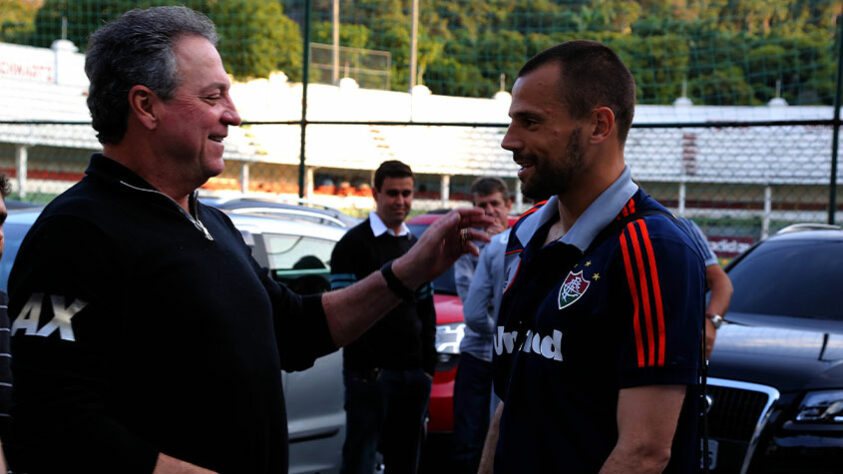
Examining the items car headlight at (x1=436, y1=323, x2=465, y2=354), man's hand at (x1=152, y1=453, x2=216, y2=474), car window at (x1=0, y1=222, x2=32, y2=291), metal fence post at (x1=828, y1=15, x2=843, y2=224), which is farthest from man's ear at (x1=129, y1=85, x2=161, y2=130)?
metal fence post at (x1=828, y1=15, x2=843, y2=224)

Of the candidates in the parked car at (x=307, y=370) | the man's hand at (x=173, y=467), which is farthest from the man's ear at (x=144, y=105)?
the parked car at (x=307, y=370)

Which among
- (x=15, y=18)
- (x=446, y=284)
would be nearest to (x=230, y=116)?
(x=446, y=284)

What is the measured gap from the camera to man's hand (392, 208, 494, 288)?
9.68ft

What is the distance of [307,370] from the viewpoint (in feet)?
18.4

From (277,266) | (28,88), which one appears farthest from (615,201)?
(28,88)

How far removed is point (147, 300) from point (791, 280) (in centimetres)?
521

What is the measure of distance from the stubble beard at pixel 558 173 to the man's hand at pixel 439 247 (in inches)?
13.6

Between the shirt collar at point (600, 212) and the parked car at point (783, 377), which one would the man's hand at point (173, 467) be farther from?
the parked car at point (783, 377)

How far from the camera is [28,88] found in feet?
94.1

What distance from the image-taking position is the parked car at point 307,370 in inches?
213

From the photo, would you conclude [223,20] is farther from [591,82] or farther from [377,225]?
[591,82]

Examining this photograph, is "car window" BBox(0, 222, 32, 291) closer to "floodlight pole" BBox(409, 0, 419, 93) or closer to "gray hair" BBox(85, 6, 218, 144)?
"gray hair" BBox(85, 6, 218, 144)

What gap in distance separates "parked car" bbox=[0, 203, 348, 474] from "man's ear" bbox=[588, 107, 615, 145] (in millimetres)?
2842

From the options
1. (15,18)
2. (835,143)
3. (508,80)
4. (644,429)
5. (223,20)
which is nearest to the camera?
(644,429)
